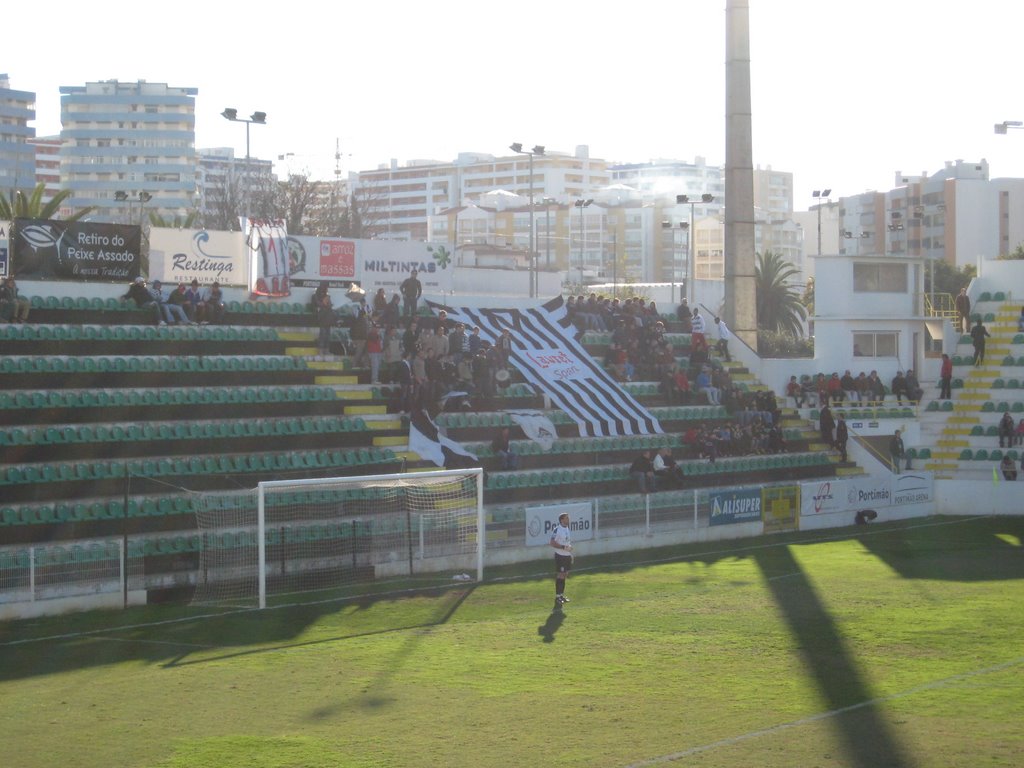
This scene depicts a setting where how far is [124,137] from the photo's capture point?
158 metres

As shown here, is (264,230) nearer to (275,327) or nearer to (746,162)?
(275,327)

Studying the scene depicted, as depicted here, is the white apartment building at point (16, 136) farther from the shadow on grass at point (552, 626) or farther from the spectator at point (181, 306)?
the shadow on grass at point (552, 626)

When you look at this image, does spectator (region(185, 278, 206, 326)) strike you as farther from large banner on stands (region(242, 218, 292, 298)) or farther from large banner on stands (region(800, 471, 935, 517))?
large banner on stands (region(800, 471, 935, 517))

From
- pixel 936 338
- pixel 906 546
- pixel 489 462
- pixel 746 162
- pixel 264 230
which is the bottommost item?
pixel 906 546

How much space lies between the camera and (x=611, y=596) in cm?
2283

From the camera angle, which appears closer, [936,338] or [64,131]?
[936,338]

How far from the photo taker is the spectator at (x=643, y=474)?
31359 millimetres

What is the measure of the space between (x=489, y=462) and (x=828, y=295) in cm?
1842

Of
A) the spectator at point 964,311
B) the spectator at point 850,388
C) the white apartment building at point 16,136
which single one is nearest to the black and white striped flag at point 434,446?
the spectator at point 850,388

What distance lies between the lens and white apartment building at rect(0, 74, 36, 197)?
14838 cm

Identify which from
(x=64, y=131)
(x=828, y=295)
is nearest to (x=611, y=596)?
(x=828, y=295)

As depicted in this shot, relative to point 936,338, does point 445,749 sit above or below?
below

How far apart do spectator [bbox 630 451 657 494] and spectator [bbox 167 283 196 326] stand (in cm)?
1146

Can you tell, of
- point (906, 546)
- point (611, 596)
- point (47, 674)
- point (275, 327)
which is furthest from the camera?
point (275, 327)
